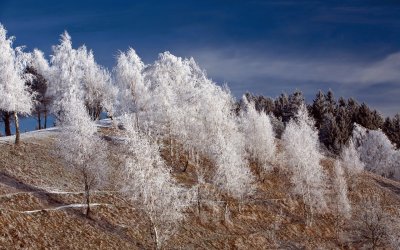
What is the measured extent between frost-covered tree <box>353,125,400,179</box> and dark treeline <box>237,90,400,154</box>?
434cm

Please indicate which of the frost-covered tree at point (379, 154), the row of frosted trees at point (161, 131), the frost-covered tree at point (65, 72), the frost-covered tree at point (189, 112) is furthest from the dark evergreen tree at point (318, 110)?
the frost-covered tree at point (65, 72)

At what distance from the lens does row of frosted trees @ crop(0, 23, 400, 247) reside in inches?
1796

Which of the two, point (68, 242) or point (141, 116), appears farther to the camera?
point (141, 116)

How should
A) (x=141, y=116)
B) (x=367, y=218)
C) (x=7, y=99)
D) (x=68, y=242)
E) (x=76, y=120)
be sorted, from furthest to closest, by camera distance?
(x=141, y=116), (x=367, y=218), (x=7, y=99), (x=76, y=120), (x=68, y=242)

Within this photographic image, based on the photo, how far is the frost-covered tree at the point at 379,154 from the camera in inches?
5010

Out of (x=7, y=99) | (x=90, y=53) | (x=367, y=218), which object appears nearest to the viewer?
(x=7, y=99)

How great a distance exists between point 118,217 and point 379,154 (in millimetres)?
99630

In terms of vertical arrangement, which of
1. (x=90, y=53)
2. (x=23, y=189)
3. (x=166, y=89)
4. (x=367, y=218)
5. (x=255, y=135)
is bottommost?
(x=367, y=218)

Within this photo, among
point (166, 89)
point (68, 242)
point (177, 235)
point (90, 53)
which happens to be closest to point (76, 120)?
point (68, 242)

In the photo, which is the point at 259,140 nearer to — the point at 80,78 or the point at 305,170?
the point at 305,170

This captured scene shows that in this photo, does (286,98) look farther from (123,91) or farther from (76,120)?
(76,120)

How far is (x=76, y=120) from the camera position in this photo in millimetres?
46469

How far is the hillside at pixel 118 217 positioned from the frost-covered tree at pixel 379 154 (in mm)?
49760

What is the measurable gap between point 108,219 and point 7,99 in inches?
762
